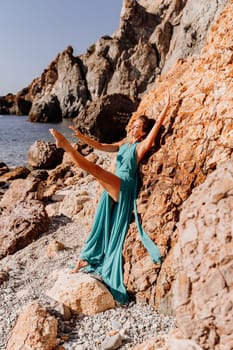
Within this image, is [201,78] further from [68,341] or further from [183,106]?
[68,341]

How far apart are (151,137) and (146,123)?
0.39 meters

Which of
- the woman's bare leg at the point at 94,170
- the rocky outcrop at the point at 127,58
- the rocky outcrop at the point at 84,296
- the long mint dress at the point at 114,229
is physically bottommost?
the rocky outcrop at the point at 84,296

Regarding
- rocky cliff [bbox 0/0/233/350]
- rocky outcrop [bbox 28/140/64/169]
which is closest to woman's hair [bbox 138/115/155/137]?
rocky cliff [bbox 0/0/233/350]

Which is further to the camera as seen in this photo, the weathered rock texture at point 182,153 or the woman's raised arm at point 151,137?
the woman's raised arm at point 151,137

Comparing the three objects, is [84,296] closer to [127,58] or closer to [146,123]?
[146,123]

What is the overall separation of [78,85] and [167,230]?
7057cm

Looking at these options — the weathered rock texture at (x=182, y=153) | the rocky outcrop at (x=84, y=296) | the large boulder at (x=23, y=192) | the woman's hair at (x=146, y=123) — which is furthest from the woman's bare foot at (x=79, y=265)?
the large boulder at (x=23, y=192)

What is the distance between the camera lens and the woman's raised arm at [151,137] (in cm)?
484

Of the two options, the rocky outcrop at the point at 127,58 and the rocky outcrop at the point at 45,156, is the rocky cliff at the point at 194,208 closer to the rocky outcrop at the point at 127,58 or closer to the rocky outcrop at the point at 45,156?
the rocky outcrop at the point at 45,156

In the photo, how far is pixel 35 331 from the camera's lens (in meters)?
3.77

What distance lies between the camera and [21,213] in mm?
7895

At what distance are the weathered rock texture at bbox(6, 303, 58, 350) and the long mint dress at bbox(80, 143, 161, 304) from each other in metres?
1.07

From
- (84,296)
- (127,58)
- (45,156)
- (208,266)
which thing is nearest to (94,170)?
(84,296)

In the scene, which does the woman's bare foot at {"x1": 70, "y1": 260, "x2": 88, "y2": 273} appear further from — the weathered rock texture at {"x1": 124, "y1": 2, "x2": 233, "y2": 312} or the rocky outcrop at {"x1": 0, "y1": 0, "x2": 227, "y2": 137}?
the rocky outcrop at {"x1": 0, "y1": 0, "x2": 227, "y2": 137}
